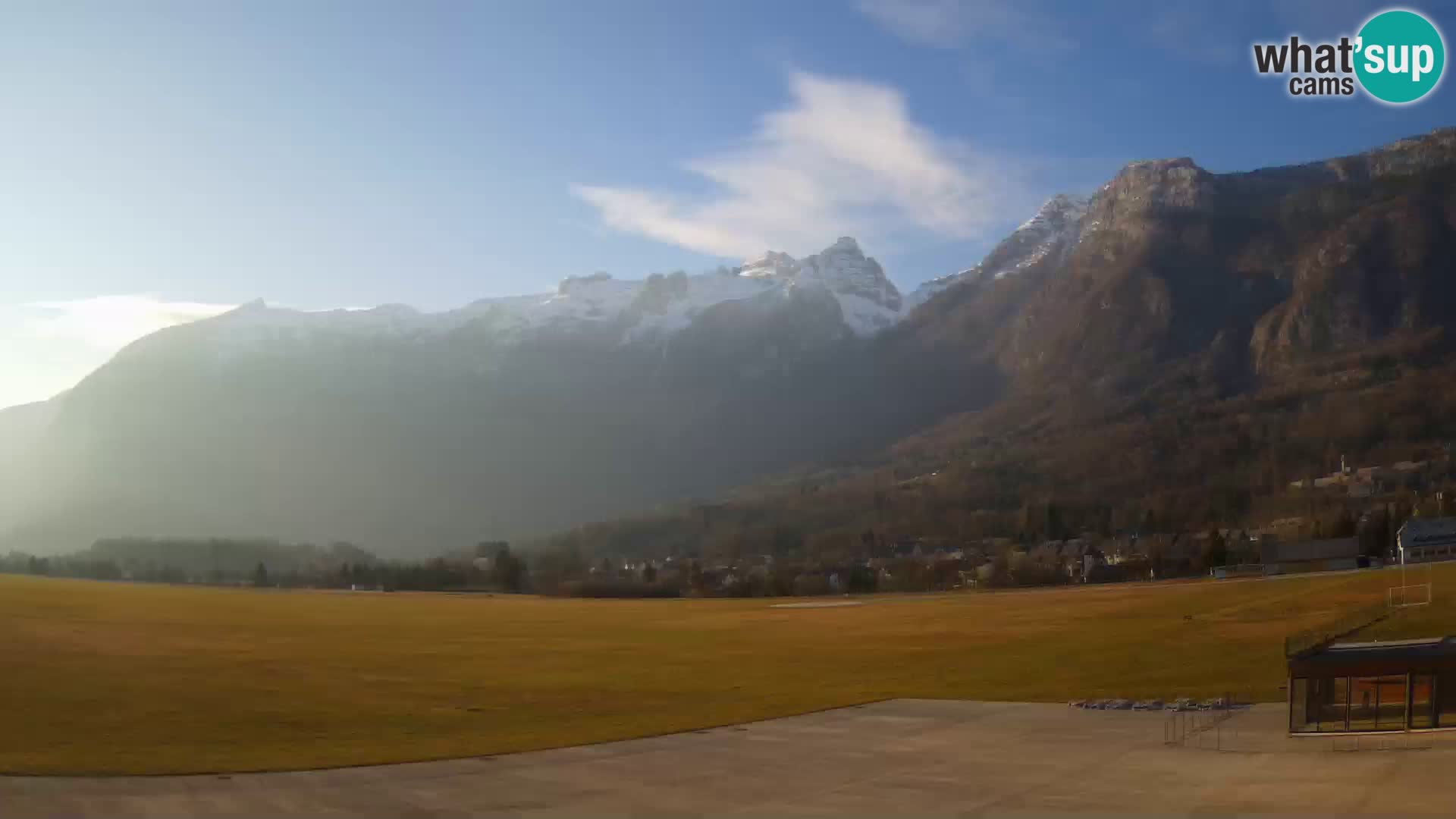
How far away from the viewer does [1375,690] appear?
3359 cm

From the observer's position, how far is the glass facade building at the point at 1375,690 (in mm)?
32781

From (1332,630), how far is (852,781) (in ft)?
91.4

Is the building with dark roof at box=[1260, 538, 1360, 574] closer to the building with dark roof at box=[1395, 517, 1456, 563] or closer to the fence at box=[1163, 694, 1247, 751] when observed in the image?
the building with dark roof at box=[1395, 517, 1456, 563]

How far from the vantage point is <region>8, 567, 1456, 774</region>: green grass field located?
110 ft

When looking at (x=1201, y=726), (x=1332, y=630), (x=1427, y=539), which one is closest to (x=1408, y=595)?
(x=1332, y=630)

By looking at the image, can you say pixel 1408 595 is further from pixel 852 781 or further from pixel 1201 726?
pixel 852 781

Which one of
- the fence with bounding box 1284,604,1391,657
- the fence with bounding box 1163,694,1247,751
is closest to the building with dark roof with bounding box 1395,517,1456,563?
the fence with bounding box 1284,604,1391,657

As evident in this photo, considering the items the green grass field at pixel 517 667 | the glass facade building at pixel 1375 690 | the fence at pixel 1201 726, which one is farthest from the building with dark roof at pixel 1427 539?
the glass facade building at pixel 1375 690

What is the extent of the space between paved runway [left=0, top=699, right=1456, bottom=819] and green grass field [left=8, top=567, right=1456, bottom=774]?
231cm

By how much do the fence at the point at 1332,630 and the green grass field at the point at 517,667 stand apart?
2138 millimetres

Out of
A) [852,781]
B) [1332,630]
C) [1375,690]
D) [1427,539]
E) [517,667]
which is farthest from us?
[1427,539]

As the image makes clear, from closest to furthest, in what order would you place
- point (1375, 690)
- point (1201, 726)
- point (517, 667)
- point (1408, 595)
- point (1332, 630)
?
1. point (1375, 690)
2. point (1201, 726)
3. point (1332, 630)
4. point (517, 667)
5. point (1408, 595)

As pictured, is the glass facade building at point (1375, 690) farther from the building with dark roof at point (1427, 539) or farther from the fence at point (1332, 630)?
the building with dark roof at point (1427, 539)

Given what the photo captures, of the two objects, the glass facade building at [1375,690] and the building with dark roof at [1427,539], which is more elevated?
the building with dark roof at [1427,539]
